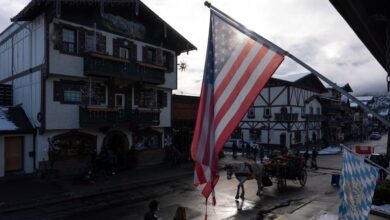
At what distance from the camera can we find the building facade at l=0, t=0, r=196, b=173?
19.7 metres

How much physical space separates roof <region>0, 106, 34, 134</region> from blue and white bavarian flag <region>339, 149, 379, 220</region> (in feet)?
59.8

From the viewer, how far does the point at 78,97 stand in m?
21.2

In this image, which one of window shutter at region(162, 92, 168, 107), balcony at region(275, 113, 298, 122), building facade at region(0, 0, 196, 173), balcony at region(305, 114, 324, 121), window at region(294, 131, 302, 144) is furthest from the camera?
balcony at region(305, 114, 324, 121)

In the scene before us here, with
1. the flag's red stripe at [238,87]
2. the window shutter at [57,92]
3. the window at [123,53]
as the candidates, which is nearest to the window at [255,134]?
the window at [123,53]

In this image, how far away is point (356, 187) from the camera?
5.98 m

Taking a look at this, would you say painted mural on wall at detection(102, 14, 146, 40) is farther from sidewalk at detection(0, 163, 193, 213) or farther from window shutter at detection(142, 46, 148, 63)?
sidewalk at detection(0, 163, 193, 213)

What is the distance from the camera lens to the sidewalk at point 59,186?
14.6 meters

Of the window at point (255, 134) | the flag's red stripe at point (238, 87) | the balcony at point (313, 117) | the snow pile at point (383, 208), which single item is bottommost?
the snow pile at point (383, 208)

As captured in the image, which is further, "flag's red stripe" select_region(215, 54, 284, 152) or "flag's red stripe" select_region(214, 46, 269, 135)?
"flag's red stripe" select_region(214, 46, 269, 135)

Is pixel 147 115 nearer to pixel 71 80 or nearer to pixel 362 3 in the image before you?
pixel 71 80

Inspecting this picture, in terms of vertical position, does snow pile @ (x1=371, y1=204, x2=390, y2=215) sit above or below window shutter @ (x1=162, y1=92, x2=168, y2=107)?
below

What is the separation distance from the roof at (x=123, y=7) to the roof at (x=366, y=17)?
16444 mm

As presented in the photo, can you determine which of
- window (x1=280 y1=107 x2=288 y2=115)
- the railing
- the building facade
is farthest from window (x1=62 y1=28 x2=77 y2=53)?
window (x1=280 y1=107 x2=288 y2=115)

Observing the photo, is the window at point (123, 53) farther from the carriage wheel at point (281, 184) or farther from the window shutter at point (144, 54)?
the carriage wheel at point (281, 184)
